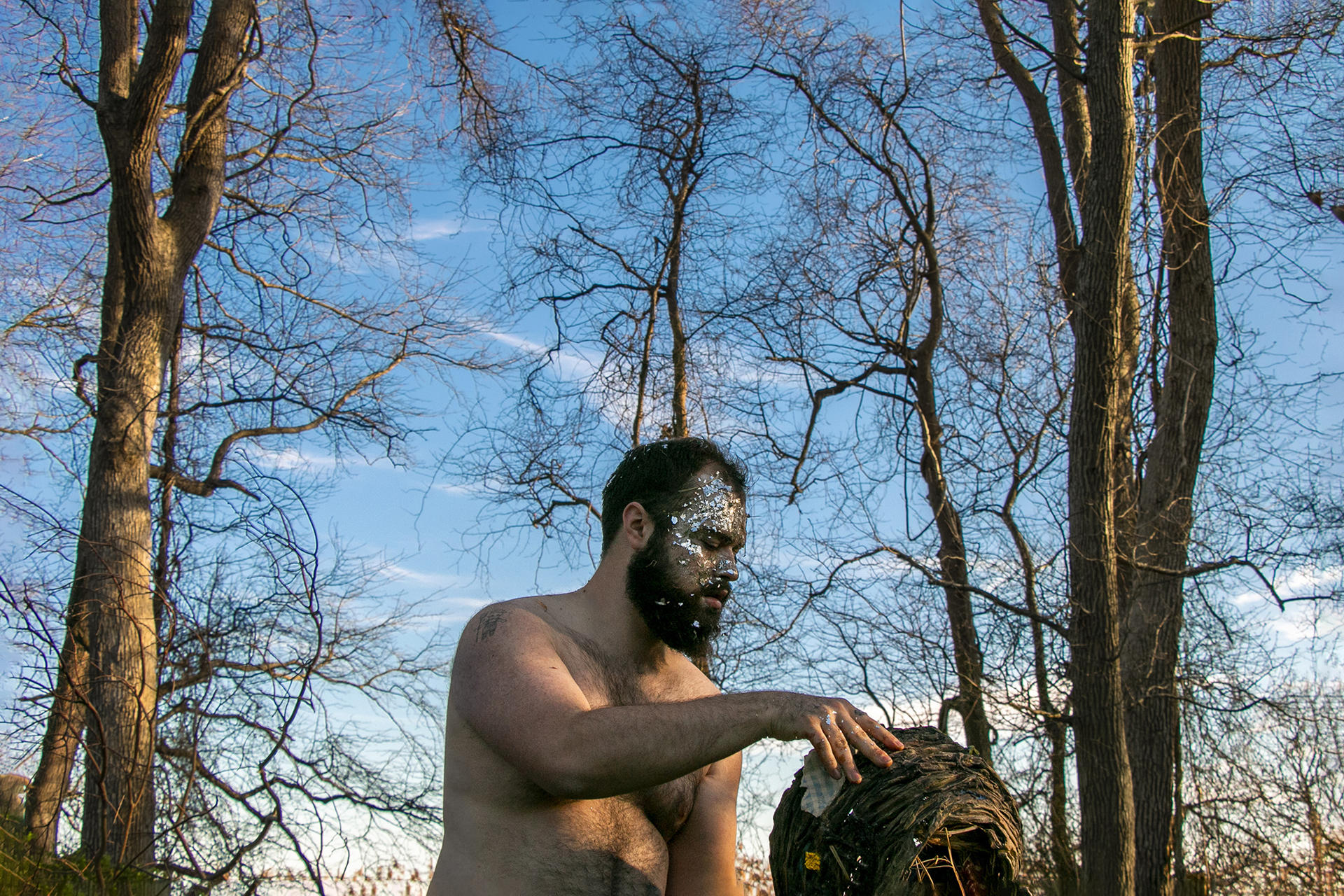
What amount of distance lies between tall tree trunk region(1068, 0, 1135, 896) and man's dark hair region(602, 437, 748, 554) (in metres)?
4.82

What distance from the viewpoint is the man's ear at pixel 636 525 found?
120 inches

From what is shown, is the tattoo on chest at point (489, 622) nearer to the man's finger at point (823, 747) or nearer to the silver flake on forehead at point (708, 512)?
the silver flake on forehead at point (708, 512)

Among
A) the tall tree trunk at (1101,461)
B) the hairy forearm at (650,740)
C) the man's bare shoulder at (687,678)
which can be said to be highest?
the tall tree trunk at (1101,461)

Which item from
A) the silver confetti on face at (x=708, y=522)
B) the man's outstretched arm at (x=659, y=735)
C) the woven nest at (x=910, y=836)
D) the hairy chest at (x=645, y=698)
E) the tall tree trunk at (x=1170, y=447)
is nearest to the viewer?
the woven nest at (x=910, y=836)

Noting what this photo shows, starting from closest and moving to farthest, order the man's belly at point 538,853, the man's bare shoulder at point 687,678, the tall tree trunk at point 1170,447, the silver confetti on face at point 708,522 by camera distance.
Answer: the man's belly at point 538,853
the silver confetti on face at point 708,522
the man's bare shoulder at point 687,678
the tall tree trunk at point 1170,447

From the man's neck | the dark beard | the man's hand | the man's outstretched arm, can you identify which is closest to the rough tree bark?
the man's neck

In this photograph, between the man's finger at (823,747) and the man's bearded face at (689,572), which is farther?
the man's bearded face at (689,572)

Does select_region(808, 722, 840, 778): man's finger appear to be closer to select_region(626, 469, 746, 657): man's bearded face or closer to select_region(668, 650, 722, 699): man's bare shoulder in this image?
select_region(626, 469, 746, 657): man's bearded face

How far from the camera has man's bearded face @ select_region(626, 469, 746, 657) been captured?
9.70 feet

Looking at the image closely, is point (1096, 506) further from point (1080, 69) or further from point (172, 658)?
Answer: point (172, 658)

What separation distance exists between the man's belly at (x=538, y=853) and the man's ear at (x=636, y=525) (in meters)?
0.70

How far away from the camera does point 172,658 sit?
907 centimetres

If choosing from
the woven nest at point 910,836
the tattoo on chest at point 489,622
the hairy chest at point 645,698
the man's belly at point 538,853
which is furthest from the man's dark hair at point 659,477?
the woven nest at point 910,836

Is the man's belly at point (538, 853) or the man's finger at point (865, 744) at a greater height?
the man's finger at point (865, 744)
